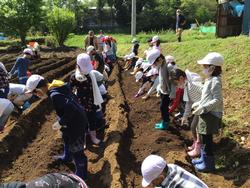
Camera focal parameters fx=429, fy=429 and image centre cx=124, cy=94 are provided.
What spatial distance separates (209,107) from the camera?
240 inches

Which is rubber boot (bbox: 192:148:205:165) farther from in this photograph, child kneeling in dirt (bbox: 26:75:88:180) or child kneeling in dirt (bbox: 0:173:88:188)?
child kneeling in dirt (bbox: 0:173:88:188)

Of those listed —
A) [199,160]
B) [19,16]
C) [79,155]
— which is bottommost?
[199,160]

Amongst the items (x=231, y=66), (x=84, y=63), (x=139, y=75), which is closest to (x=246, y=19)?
(x=139, y=75)

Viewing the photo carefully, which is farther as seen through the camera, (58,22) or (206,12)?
(206,12)

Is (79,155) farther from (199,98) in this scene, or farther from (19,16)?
(19,16)

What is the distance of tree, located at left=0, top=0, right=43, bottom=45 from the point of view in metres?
28.9

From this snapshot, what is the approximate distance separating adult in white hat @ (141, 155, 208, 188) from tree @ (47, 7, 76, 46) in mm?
25723

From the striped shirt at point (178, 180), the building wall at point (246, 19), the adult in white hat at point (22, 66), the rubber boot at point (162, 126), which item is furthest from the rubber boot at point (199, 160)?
the building wall at point (246, 19)

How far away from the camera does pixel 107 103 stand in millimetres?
10633

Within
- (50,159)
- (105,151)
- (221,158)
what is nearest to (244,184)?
(221,158)

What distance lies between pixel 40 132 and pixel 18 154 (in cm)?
131

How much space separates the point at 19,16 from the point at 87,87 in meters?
23.4

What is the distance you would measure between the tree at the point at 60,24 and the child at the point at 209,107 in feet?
76.0

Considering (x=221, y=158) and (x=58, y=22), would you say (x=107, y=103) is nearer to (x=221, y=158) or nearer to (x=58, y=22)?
(x=221, y=158)
